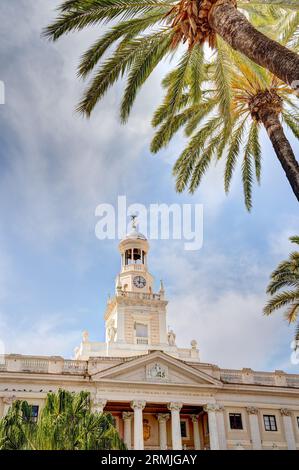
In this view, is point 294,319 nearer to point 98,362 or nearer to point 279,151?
point 279,151

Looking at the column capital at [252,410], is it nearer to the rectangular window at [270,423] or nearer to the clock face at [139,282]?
the rectangular window at [270,423]

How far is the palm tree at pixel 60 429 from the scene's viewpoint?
1367cm

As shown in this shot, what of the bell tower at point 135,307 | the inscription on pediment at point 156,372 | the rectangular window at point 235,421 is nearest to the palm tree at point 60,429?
the inscription on pediment at point 156,372

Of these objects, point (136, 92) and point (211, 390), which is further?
point (211, 390)

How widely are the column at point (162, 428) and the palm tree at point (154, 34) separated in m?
28.3

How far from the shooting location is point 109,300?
4666 cm

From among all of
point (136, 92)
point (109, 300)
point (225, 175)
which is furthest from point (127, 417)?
point (136, 92)

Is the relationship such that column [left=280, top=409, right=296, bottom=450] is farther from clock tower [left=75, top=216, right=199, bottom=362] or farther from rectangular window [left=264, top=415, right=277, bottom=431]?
clock tower [left=75, top=216, right=199, bottom=362]

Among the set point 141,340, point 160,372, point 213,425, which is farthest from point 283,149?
point 141,340

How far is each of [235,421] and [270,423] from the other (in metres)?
2.82
